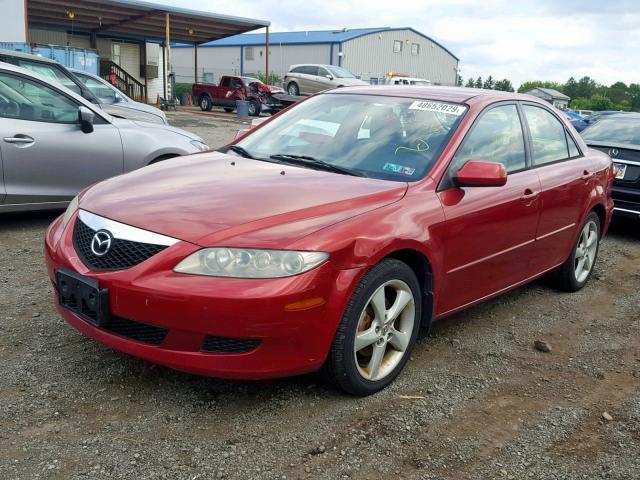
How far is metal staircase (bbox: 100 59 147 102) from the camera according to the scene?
90.5 ft

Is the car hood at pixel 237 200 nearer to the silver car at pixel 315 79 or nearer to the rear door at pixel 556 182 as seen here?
the rear door at pixel 556 182

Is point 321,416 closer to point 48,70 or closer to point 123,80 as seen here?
point 48,70

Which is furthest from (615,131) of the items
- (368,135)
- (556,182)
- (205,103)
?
(205,103)

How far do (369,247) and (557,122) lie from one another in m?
2.73

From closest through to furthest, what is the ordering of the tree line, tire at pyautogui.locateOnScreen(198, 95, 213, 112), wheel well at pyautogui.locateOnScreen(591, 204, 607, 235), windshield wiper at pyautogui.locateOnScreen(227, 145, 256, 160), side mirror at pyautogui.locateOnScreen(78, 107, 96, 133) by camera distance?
1. windshield wiper at pyautogui.locateOnScreen(227, 145, 256, 160)
2. wheel well at pyautogui.locateOnScreen(591, 204, 607, 235)
3. side mirror at pyautogui.locateOnScreen(78, 107, 96, 133)
4. tire at pyautogui.locateOnScreen(198, 95, 213, 112)
5. the tree line

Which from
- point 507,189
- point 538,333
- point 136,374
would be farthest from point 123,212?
point 538,333

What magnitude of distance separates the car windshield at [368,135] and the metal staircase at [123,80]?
2442cm

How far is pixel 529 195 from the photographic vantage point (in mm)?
4066

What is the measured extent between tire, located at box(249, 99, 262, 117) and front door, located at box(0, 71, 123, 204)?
21675 mm

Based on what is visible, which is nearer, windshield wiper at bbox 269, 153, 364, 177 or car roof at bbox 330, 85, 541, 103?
windshield wiper at bbox 269, 153, 364, 177

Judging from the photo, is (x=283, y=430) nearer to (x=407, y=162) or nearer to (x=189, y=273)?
(x=189, y=273)

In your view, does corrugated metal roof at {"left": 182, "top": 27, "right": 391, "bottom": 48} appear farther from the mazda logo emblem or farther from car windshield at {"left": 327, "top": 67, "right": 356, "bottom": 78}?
the mazda logo emblem

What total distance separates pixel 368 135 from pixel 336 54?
1771 inches

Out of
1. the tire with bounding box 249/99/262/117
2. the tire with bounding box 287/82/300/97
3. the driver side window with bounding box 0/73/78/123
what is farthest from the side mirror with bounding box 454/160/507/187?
the tire with bounding box 287/82/300/97
